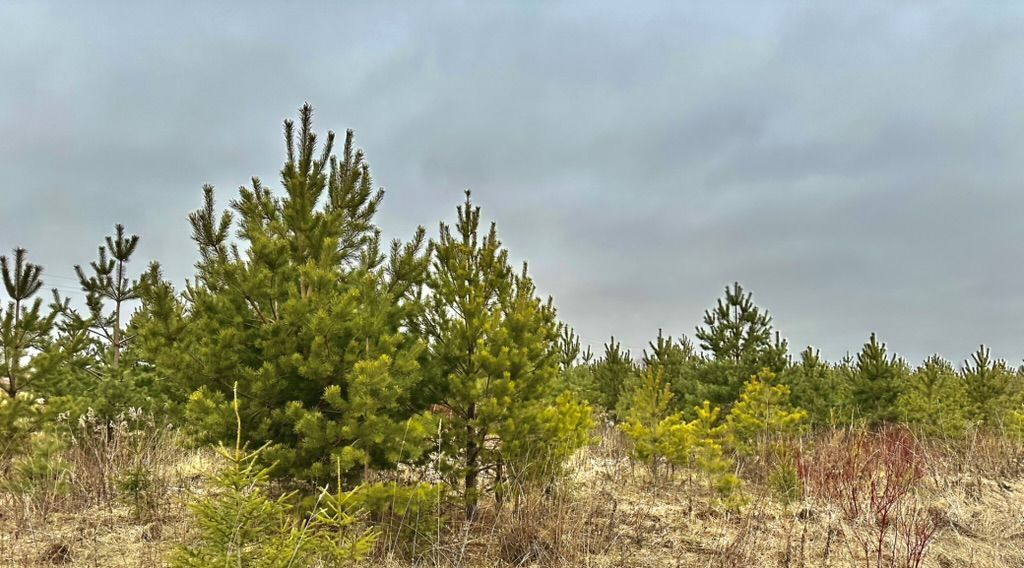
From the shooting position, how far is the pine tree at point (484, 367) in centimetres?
671

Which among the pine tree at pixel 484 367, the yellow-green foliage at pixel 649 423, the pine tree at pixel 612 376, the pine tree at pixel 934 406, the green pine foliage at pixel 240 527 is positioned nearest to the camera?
the green pine foliage at pixel 240 527

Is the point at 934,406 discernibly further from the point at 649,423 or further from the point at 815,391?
the point at 649,423

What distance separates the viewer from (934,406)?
14.5 m

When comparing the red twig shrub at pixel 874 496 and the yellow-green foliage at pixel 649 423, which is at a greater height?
the yellow-green foliage at pixel 649 423

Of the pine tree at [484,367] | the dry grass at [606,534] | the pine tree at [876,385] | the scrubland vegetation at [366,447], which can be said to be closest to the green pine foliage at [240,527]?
the scrubland vegetation at [366,447]

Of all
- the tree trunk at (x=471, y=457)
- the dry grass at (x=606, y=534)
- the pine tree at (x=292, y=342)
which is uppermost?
the pine tree at (x=292, y=342)

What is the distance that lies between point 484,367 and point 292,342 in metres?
2.13

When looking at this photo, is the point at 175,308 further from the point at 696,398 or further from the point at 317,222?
the point at 696,398

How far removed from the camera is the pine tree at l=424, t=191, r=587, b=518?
6715 mm

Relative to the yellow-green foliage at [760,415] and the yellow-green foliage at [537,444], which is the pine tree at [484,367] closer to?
the yellow-green foliage at [537,444]

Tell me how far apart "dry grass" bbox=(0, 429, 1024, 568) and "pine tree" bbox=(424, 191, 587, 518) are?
0.58m

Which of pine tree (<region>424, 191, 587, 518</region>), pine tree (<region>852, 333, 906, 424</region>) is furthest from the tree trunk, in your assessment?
pine tree (<region>852, 333, 906, 424</region>)

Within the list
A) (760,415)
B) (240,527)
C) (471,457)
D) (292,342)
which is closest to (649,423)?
(760,415)

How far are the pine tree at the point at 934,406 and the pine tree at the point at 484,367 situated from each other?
10753mm
